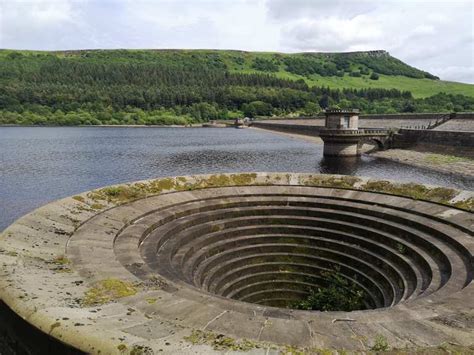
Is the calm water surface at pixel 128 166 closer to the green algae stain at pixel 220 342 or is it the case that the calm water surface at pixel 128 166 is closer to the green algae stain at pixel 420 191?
the green algae stain at pixel 420 191

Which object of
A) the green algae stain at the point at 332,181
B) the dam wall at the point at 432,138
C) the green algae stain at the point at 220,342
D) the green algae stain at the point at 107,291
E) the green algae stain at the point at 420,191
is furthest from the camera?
the dam wall at the point at 432,138

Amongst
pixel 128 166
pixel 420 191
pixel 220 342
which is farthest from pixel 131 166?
pixel 220 342

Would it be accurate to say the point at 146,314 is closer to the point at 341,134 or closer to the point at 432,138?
the point at 341,134

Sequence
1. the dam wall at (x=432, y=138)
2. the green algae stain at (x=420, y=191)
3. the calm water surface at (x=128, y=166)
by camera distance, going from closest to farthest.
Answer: the green algae stain at (x=420, y=191) → the calm water surface at (x=128, y=166) → the dam wall at (x=432, y=138)

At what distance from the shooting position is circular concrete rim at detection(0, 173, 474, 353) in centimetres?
643

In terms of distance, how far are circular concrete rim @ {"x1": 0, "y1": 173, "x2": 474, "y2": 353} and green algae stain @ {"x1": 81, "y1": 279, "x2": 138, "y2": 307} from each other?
0.16 m

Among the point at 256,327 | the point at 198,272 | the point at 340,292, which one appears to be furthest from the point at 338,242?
the point at 256,327

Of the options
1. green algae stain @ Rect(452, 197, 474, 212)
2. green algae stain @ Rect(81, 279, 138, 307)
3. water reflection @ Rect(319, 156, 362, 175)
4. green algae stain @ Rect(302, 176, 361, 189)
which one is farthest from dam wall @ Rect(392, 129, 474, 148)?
green algae stain @ Rect(81, 279, 138, 307)

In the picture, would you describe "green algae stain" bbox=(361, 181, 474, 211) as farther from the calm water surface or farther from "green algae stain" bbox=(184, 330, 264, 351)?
the calm water surface

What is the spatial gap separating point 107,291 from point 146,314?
157 cm

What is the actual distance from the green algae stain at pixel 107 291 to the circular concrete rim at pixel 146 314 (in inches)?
6.4

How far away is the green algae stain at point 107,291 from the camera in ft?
25.7

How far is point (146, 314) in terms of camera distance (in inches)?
293

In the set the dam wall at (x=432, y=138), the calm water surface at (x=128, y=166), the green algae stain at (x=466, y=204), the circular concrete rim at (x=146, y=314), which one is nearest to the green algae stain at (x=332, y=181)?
the green algae stain at (x=466, y=204)
